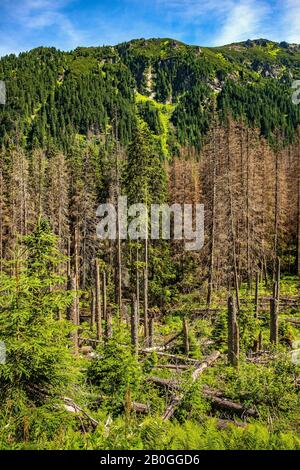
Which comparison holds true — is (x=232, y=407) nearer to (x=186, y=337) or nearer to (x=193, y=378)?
(x=193, y=378)

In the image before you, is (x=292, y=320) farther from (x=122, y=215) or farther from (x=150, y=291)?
(x=122, y=215)

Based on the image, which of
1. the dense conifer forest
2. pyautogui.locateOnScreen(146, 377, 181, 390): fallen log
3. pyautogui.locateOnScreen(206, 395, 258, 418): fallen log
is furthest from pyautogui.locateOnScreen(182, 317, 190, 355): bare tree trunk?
pyautogui.locateOnScreen(206, 395, 258, 418): fallen log

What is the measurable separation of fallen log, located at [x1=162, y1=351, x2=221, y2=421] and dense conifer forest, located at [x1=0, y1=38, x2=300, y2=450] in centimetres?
6

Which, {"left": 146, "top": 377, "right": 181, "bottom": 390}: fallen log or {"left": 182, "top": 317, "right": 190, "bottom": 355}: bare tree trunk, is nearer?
{"left": 146, "top": 377, "right": 181, "bottom": 390}: fallen log

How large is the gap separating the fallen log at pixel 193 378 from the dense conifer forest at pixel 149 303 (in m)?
0.06

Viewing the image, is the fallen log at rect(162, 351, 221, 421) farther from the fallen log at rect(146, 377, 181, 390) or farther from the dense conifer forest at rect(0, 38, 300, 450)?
the fallen log at rect(146, 377, 181, 390)

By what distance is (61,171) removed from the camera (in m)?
40.1

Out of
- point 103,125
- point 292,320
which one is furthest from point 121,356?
point 103,125

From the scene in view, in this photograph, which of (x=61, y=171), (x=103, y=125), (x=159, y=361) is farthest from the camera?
(x=103, y=125)

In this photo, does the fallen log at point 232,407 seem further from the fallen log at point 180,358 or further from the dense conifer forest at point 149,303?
the fallen log at point 180,358

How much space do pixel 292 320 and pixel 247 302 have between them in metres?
6.33

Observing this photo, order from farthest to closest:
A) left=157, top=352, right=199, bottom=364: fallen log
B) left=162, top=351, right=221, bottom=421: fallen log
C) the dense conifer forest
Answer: left=157, top=352, right=199, bottom=364: fallen log → left=162, top=351, right=221, bottom=421: fallen log → the dense conifer forest

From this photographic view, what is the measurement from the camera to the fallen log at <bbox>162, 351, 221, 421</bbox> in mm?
10223

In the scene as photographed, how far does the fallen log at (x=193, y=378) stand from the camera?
10.2m
